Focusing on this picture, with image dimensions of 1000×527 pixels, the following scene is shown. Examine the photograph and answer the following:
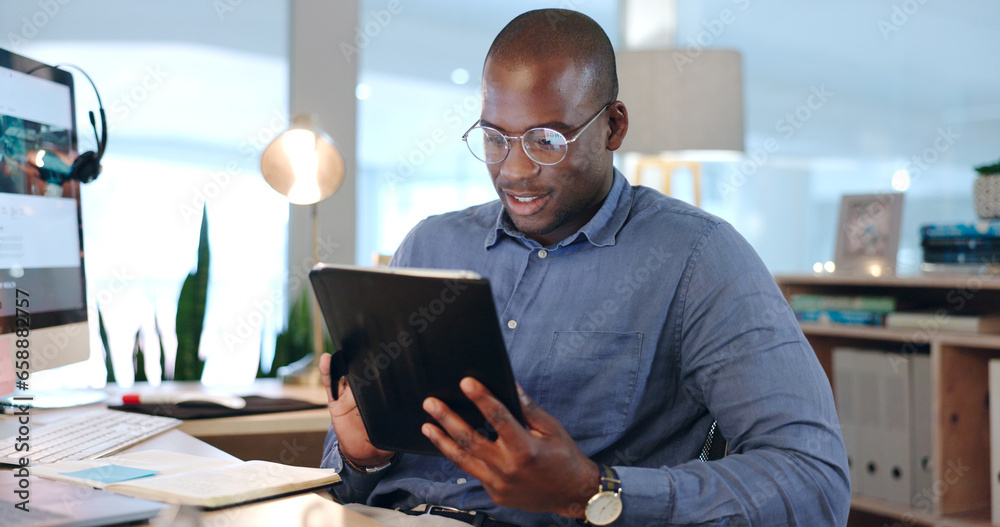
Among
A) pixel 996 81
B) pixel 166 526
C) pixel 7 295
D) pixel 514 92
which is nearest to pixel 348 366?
pixel 166 526

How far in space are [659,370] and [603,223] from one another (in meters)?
0.24

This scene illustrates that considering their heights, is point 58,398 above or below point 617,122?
below

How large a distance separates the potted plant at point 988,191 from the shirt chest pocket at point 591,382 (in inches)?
61.0

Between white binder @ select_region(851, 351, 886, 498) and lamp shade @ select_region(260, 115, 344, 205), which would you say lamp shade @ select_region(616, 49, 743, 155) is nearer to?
white binder @ select_region(851, 351, 886, 498)

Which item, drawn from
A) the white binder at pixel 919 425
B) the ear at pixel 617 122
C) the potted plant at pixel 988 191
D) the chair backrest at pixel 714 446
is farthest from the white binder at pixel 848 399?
the ear at pixel 617 122

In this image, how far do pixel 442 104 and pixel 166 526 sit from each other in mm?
2584

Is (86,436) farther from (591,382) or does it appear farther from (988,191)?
(988,191)

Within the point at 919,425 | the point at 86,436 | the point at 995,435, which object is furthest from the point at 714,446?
the point at 919,425

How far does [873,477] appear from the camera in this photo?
2410 millimetres

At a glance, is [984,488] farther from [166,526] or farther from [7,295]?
[7,295]

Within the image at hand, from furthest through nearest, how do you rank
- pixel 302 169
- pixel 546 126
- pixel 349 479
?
pixel 302 169 → pixel 349 479 → pixel 546 126

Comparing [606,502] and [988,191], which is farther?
[988,191]

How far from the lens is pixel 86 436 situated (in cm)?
122

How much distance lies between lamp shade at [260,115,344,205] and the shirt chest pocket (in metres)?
0.98
